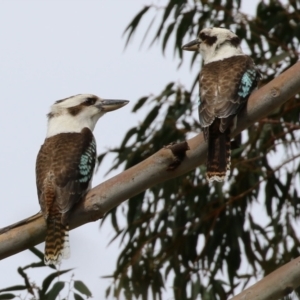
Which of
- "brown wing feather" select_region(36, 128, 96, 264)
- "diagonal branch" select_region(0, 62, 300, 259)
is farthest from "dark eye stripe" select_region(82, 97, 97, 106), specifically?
"diagonal branch" select_region(0, 62, 300, 259)

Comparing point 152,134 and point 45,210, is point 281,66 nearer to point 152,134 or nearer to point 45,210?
point 152,134

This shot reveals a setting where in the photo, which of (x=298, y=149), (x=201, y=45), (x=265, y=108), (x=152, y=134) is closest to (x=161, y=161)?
(x=265, y=108)

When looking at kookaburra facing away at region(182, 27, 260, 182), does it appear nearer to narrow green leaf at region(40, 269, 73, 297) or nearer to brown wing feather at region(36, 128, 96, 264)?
brown wing feather at region(36, 128, 96, 264)

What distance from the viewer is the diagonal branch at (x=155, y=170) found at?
14.9 feet

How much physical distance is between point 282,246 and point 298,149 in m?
0.62

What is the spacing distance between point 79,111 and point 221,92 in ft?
3.16

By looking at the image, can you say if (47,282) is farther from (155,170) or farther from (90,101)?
(155,170)

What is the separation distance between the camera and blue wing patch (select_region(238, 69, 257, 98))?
5102 mm

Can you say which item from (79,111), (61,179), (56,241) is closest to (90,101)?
(79,111)

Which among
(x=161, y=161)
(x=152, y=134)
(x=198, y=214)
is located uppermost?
(x=152, y=134)

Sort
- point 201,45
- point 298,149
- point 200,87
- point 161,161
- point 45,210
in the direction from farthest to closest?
point 298,149
point 201,45
point 200,87
point 45,210
point 161,161

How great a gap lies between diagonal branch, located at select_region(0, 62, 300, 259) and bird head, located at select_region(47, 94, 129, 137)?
1.15m

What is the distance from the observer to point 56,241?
489 cm

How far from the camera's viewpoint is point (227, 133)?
4957mm
